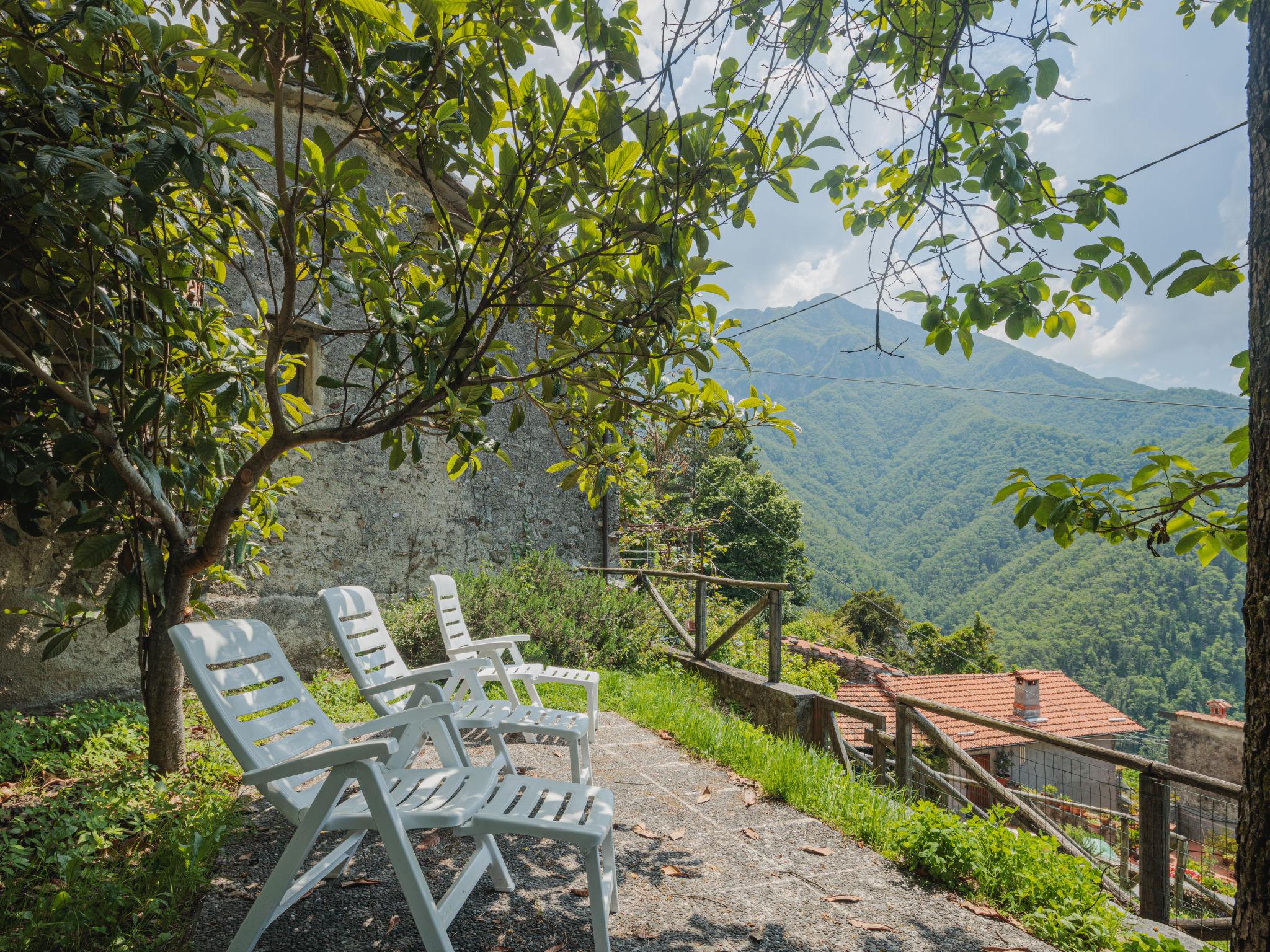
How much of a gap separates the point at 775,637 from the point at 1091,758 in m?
2.15

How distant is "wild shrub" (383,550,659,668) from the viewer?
5.61m

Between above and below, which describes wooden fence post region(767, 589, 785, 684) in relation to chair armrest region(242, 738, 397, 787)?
below

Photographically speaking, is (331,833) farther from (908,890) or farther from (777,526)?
(777,526)

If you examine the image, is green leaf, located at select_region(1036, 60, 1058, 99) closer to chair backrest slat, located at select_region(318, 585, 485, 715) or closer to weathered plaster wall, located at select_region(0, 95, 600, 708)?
chair backrest slat, located at select_region(318, 585, 485, 715)

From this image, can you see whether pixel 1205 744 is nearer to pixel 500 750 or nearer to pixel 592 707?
pixel 592 707

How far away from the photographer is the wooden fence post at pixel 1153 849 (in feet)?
9.47

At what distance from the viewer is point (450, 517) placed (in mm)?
6723

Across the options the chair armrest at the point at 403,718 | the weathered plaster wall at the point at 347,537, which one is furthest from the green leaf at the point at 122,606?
the weathered plaster wall at the point at 347,537

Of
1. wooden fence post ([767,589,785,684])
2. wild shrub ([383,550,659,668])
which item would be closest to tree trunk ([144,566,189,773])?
wild shrub ([383,550,659,668])

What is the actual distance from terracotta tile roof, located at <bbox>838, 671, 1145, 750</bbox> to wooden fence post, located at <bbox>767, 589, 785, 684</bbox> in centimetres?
881

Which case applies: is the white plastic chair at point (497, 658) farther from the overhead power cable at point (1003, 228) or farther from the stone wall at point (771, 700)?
the overhead power cable at point (1003, 228)

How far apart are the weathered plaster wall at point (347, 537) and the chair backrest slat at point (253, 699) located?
7.48 ft

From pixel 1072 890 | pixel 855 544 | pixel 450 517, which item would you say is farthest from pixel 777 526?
pixel 855 544

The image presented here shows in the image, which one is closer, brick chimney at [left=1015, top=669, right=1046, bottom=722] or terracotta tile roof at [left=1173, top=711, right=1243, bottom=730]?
brick chimney at [left=1015, top=669, right=1046, bottom=722]
